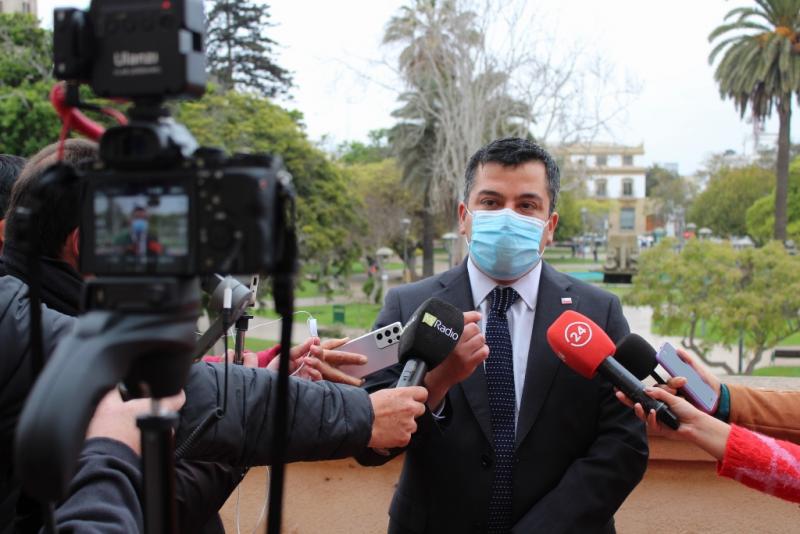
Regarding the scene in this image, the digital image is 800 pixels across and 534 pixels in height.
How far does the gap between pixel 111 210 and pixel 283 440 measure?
1.31 feet

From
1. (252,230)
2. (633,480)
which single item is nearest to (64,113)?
(252,230)

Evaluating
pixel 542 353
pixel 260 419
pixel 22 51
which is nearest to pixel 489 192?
pixel 542 353

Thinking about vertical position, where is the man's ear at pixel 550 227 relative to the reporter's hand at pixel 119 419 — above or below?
above

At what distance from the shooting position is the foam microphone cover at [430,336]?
2.09 meters

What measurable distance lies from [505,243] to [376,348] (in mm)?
622

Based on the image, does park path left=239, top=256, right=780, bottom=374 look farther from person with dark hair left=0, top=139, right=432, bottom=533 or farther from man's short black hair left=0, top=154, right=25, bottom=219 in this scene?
person with dark hair left=0, top=139, right=432, bottom=533

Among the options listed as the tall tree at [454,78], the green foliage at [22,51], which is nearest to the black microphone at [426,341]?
the green foliage at [22,51]

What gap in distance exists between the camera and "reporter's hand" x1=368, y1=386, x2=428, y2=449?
1.92 meters

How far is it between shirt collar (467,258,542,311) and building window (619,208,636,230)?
295ft

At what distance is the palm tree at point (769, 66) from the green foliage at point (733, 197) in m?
19.7

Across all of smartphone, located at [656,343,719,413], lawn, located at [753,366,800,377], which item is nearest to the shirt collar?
smartphone, located at [656,343,719,413]

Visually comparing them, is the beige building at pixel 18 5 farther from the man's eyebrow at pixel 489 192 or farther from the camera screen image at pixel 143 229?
the camera screen image at pixel 143 229

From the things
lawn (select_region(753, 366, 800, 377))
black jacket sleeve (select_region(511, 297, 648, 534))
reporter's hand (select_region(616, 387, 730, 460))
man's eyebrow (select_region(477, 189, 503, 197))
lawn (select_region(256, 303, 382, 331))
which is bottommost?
lawn (select_region(256, 303, 382, 331))

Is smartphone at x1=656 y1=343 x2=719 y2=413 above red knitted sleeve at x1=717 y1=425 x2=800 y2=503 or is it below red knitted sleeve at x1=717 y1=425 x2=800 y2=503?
above
